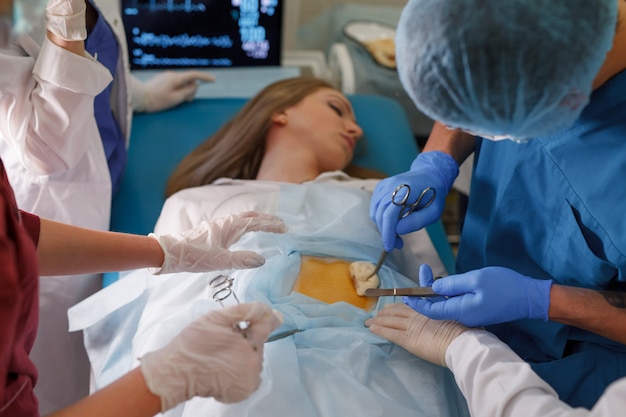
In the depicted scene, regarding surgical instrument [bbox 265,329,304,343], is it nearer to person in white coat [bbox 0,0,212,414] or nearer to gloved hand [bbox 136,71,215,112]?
person in white coat [bbox 0,0,212,414]

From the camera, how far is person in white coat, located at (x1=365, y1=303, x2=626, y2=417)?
1.04m

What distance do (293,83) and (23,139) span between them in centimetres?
94

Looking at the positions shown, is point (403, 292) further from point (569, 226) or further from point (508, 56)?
point (508, 56)

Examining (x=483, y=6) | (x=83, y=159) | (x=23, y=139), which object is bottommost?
(x=83, y=159)

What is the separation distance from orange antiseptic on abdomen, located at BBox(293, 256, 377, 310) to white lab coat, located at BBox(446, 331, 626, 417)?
34 centimetres

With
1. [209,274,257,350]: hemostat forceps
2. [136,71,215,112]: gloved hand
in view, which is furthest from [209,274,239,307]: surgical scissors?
[136,71,215,112]: gloved hand

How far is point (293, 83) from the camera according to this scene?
222 centimetres

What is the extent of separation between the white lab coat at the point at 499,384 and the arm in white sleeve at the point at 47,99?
105 cm

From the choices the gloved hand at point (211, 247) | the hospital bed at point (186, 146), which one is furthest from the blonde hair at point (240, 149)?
the gloved hand at point (211, 247)

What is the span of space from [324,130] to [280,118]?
0.15 metres

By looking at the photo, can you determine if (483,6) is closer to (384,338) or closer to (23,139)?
(384,338)

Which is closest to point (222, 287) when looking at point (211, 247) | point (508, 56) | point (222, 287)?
point (222, 287)

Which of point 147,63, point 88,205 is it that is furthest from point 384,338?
point 147,63

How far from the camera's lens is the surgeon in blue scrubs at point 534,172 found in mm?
995
